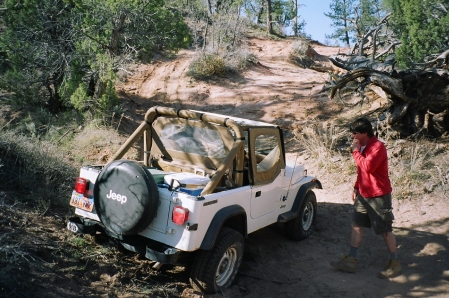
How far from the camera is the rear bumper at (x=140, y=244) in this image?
432 centimetres

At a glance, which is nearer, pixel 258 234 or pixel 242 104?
pixel 258 234

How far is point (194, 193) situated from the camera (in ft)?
15.4

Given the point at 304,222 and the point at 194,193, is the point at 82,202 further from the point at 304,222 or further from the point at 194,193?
the point at 304,222

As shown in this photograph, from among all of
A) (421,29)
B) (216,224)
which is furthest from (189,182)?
(421,29)

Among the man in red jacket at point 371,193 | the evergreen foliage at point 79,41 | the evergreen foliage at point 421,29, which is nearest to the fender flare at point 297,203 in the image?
the man in red jacket at point 371,193

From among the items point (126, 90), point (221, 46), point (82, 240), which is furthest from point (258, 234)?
point (221, 46)

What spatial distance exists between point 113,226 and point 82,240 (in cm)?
97

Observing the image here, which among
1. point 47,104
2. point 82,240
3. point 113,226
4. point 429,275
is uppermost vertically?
point 47,104

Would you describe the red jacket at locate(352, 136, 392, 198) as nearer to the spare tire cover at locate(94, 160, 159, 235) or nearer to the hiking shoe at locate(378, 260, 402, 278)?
the hiking shoe at locate(378, 260, 402, 278)

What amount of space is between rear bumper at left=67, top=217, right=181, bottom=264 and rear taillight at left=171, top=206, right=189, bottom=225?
0.30 meters

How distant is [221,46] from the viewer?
19.2m

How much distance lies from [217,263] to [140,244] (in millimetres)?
808

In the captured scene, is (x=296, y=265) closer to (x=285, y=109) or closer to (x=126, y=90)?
(x=285, y=109)

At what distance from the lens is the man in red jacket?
5.45 meters
